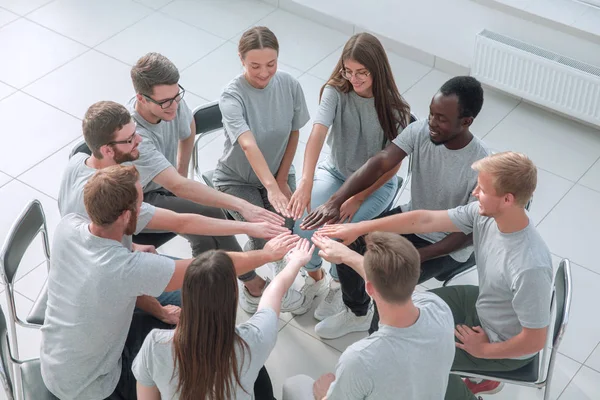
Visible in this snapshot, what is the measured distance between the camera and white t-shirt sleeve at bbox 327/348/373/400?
2.22 metres

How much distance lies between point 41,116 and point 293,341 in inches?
90.7

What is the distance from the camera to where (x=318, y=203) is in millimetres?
3439

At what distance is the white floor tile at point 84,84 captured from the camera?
4.84 meters

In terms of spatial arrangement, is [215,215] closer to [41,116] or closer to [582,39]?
[41,116]

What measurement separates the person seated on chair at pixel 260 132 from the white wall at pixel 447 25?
1825 millimetres

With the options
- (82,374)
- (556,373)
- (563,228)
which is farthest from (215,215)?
(563,228)

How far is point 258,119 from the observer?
3422 millimetres

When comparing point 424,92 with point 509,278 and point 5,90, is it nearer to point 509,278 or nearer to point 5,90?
point 509,278

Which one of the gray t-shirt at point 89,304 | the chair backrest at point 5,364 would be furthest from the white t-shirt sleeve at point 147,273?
the chair backrest at point 5,364

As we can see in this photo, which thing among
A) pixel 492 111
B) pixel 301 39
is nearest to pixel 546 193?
pixel 492 111

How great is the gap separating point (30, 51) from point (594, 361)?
13.2ft

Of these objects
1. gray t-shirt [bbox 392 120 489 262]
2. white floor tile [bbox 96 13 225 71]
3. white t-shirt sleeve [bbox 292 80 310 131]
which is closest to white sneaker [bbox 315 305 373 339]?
gray t-shirt [bbox 392 120 489 262]

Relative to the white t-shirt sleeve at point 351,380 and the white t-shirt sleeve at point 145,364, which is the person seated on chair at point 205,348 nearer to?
the white t-shirt sleeve at point 145,364

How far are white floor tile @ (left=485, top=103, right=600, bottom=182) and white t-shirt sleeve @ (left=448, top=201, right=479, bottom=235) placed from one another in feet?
5.59
